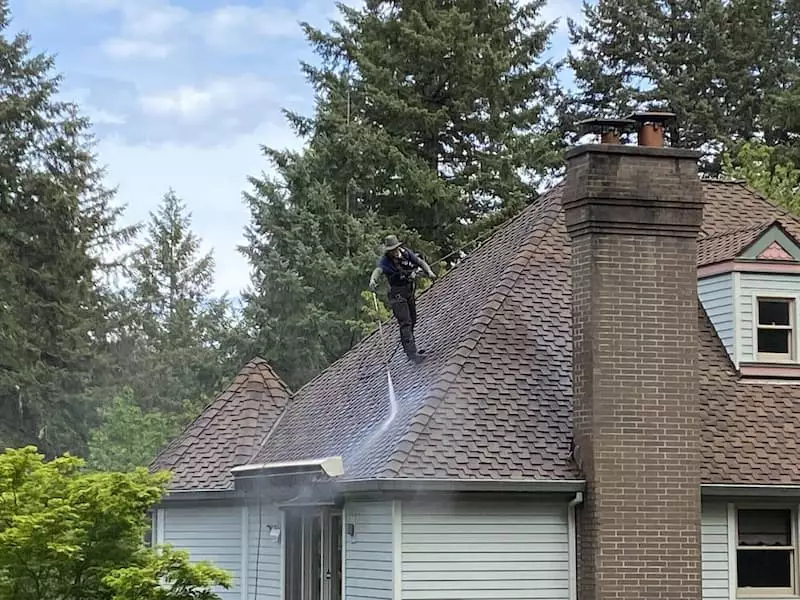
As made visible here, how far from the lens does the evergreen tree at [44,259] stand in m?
35.2

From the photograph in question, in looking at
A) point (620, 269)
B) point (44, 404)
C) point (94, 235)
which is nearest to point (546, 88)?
point (94, 235)

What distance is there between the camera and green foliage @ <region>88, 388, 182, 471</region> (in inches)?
1212

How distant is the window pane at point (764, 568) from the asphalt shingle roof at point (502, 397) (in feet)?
2.78

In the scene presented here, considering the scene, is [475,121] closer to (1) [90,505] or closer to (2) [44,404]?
(2) [44,404]

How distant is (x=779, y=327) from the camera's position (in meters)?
15.2

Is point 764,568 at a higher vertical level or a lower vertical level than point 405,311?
lower

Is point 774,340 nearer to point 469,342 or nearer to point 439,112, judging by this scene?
point 469,342

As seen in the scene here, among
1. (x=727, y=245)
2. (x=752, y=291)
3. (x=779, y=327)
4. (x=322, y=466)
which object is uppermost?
(x=727, y=245)

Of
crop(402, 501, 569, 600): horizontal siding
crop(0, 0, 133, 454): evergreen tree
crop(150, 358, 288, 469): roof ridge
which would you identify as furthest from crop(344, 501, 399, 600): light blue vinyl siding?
crop(0, 0, 133, 454): evergreen tree

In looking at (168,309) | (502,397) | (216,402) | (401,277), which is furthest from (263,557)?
(168,309)

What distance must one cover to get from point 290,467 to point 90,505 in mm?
2167

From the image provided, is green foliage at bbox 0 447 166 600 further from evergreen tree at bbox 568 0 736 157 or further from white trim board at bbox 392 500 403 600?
evergreen tree at bbox 568 0 736 157

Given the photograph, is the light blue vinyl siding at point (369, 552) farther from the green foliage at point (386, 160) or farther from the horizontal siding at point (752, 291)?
the green foliage at point (386, 160)

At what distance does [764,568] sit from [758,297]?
2.98m
